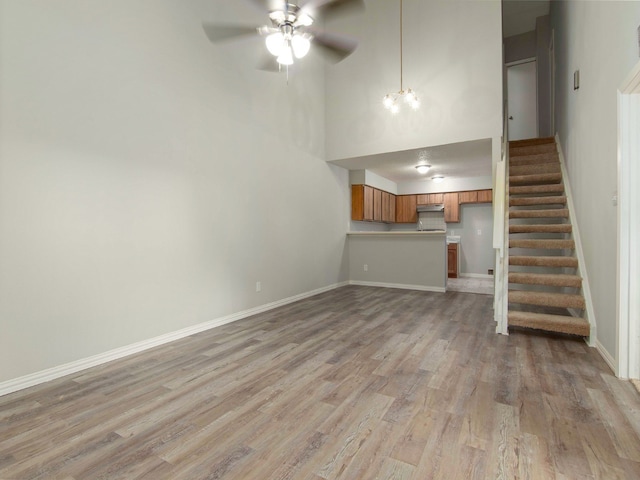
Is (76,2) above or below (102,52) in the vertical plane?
above

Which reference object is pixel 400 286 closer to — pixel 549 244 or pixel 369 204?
pixel 369 204

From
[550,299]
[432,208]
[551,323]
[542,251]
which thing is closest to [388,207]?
[432,208]

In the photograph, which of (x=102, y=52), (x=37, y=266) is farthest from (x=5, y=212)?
(x=102, y=52)

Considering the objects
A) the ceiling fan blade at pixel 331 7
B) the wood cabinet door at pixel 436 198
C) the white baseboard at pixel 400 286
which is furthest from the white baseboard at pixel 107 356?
the wood cabinet door at pixel 436 198

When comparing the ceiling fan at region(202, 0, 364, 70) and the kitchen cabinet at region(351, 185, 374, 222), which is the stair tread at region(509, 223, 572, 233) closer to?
the kitchen cabinet at region(351, 185, 374, 222)

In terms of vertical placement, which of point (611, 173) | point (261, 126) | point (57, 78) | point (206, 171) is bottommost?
point (611, 173)

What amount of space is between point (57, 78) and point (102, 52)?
0.45 meters

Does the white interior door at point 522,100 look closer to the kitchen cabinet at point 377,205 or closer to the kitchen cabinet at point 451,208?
the kitchen cabinet at point 451,208

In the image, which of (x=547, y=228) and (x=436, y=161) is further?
(x=436, y=161)

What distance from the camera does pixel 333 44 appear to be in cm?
270

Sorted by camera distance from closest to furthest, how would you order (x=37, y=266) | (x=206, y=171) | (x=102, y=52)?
(x=37, y=266) < (x=102, y=52) < (x=206, y=171)

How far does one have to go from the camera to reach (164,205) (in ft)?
10.1

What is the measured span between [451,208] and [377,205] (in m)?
2.01

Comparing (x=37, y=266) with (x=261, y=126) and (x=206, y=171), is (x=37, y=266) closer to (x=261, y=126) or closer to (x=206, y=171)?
(x=206, y=171)
